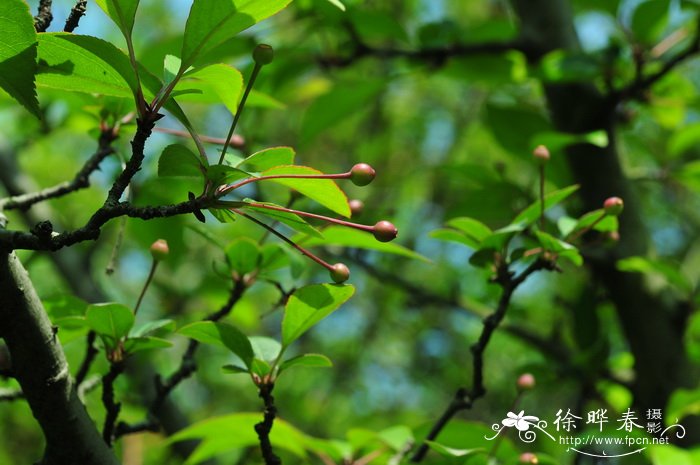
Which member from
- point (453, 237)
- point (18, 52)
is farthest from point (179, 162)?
point (453, 237)

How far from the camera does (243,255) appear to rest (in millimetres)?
1018

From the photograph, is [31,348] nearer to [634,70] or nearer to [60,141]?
[634,70]

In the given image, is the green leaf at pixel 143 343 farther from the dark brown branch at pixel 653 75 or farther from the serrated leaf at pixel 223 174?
the dark brown branch at pixel 653 75

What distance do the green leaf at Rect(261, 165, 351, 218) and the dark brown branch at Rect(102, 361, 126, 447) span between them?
32 cm

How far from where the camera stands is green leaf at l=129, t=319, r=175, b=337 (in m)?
0.85

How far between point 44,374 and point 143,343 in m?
0.15

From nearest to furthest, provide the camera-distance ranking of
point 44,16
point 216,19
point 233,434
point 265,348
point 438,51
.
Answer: point 216,19 < point 44,16 < point 265,348 < point 233,434 < point 438,51

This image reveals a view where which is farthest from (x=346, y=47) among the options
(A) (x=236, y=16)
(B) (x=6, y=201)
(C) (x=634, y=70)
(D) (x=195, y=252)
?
(D) (x=195, y=252)

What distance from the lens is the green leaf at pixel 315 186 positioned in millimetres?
695

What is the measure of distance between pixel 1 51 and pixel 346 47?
3.60ft

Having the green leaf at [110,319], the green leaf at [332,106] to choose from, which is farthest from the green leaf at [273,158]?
the green leaf at [332,106]

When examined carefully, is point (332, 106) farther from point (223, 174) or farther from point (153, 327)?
point (223, 174)

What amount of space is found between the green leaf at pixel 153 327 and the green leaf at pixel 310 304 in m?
0.12

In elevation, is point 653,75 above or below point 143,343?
above
